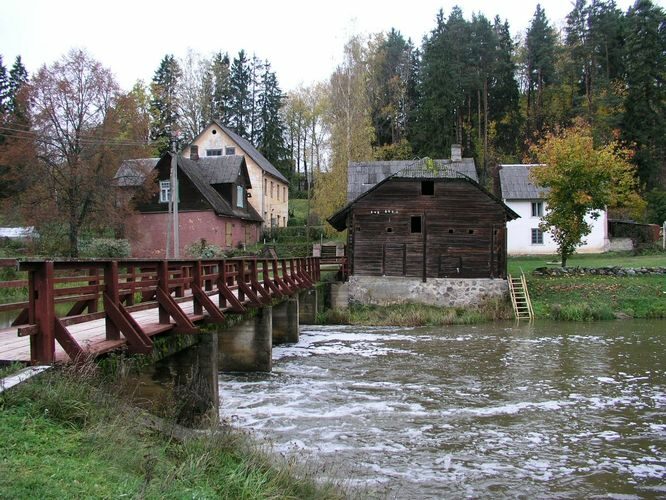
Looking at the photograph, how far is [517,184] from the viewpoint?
147 ft

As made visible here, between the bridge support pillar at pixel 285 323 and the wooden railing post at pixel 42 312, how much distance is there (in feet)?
47.5

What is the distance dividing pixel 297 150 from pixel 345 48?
27.2 meters

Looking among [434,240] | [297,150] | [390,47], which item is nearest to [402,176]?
[434,240]

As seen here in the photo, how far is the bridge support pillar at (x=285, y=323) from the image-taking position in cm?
2016

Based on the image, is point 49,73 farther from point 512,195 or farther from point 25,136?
point 512,195

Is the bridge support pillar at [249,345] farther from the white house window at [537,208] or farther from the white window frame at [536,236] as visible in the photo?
the white house window at [537,208]

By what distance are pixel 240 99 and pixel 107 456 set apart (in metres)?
64.5

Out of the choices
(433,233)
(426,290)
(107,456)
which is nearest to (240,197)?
(433,233)

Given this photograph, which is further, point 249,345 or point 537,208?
Result: point 537,208

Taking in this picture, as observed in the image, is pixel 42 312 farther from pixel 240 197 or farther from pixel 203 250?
pixel 240 197

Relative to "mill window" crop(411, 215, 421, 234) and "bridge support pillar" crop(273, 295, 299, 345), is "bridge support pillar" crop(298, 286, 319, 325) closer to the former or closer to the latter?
"bridge support pillar" crop(273, 295, 299, 345)

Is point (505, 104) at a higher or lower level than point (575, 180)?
higher

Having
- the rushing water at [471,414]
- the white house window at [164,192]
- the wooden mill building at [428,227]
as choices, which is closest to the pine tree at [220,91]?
the white house window at [164,192]

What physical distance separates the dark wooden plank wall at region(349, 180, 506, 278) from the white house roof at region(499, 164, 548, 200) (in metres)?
15.9
